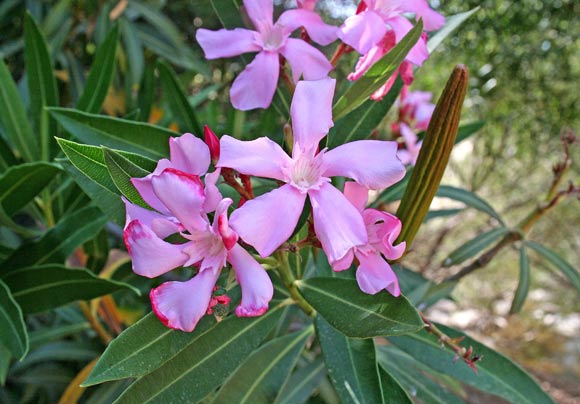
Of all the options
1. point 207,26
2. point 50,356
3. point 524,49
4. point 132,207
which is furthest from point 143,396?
point 524,49

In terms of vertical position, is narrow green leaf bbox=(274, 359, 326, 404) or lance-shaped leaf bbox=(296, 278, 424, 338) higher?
lance-shaped leaf bbox=(296, 278, 424, 338)

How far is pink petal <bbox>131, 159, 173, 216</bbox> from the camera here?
0.55 m

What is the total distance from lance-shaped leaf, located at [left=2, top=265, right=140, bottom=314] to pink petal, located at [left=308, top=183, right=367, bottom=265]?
0.43m

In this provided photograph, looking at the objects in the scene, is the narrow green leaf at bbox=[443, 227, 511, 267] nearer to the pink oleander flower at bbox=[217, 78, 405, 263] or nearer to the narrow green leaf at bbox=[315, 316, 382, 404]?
the narrow green leaf at bbox=[315, 316, 382, 404]

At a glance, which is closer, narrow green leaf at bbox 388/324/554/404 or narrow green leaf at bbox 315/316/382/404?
narrow green leaf at bbox 315/316/382/404

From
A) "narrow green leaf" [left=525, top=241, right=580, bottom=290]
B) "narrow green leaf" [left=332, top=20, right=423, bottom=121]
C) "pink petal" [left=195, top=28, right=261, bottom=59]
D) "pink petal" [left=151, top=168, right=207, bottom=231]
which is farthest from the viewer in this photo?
"narrow green leaf" [left=525, top=241, right=580, bottom=290]

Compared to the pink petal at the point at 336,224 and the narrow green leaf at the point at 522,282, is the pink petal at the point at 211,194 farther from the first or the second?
the narrow green leaf at the point at 522,282

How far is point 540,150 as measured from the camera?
3008 millimetres

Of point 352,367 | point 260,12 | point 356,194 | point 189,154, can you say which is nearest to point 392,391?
point 352,367

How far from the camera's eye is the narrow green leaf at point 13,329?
2.77 feet

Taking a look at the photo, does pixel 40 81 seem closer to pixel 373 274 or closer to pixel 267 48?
pixel 267 48

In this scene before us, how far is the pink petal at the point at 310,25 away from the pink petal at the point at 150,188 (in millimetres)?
283

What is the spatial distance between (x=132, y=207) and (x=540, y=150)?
2.82m

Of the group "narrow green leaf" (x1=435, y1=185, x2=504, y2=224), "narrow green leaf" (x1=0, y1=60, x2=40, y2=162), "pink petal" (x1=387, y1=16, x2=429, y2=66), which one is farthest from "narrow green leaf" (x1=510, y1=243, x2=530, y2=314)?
"narrow green leaf" (x1=0, y1=60, x2=40, y2=162)
